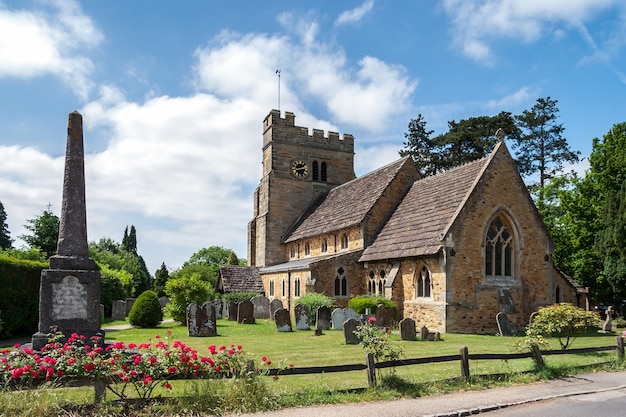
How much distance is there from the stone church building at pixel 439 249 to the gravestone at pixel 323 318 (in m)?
3.91

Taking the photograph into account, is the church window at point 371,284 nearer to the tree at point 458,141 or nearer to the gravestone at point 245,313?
the gravestone at point 245,313

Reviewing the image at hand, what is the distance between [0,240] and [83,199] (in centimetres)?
5824

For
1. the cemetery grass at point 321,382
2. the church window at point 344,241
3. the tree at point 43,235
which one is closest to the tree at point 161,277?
the tree at point 43,235

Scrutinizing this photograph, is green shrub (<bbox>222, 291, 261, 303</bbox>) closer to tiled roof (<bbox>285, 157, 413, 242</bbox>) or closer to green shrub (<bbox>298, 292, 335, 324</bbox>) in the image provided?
tiled roof (<bbox>285, 157, 413, 242</bbox>)

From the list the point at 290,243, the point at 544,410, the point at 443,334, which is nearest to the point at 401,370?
the point at 544,410

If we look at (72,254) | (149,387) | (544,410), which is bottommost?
(544,410)

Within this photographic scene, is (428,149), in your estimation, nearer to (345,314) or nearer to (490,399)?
(345,314)

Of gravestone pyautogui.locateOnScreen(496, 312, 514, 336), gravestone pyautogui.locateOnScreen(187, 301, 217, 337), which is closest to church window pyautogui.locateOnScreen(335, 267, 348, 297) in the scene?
gravestone pyautogui.locateOnScreen(187, 301, 217, 337)

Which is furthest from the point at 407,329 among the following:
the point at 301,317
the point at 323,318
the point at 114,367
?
the point at 114,367

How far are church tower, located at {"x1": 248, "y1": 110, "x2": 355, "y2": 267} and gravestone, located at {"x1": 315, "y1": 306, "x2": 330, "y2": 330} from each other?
19.4 metres

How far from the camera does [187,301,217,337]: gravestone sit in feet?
71.6

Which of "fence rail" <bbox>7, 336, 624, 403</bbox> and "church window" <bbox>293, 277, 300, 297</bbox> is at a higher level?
"church window" <bbox>293, 277, 300, 297</bbox>

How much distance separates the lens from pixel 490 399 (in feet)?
35.0

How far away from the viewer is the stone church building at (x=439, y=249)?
2369 centimetres
